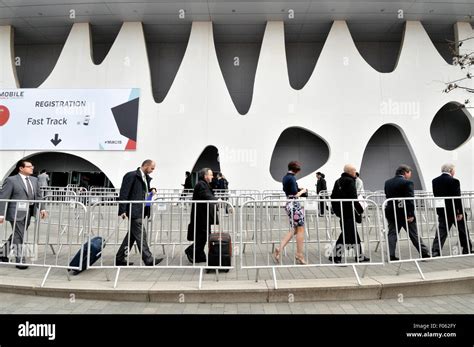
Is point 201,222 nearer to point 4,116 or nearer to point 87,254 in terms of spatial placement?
point 87,254

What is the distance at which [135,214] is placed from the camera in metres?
4.88

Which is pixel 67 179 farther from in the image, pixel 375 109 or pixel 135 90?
pixel 375 109

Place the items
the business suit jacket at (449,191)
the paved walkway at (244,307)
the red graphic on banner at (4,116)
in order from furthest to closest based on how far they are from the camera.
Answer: the red graphic on banner at (4,116) < the business suit jacket at (449,191) < the paved walkway at (244,307)

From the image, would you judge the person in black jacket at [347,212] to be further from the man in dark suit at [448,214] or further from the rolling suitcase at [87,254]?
the rolling suitcase at [87,254]

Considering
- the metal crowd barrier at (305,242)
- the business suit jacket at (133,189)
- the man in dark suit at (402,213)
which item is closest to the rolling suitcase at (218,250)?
the metal crowd barrier at (305,242)

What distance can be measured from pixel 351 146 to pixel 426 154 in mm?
4063

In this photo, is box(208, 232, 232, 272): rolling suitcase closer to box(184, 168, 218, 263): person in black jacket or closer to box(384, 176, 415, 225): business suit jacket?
box(184, 168, 218, 263): person in black jacket

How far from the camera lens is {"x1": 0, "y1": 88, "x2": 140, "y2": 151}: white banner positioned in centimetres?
1566

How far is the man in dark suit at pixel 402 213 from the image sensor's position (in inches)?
196

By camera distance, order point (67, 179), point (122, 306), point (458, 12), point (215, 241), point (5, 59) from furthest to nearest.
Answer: point (67, 179), point (5, 59), point (458, 12), point (215, 241), point (122, 306)

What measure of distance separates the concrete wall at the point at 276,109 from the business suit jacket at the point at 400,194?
392 inches

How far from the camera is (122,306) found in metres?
3.89

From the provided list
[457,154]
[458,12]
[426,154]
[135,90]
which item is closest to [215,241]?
[135,90]

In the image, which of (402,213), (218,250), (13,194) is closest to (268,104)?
(402,213)
